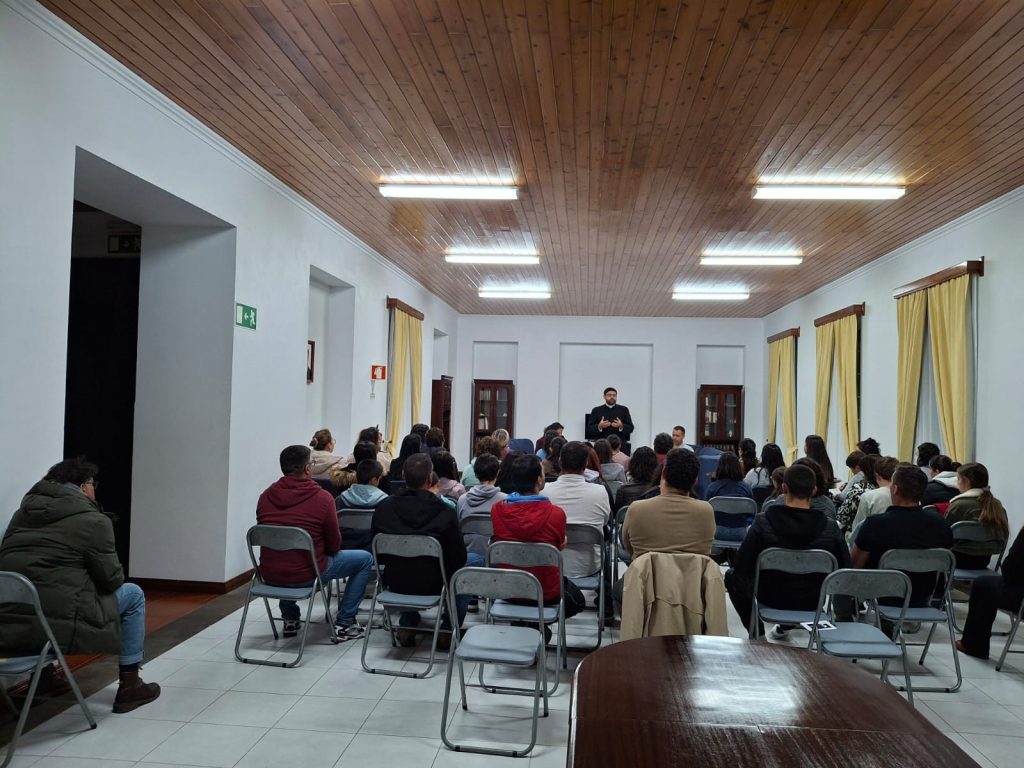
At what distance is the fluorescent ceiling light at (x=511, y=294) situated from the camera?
11.9 m

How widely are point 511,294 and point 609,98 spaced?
308 inches

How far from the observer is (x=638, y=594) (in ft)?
11.0

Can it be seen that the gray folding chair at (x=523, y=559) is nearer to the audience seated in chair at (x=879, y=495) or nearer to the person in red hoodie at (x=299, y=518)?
the person in red hoodie at (x=299, y=518)

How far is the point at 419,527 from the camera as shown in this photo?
13.1 feet

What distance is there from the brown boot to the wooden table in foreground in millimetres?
2449

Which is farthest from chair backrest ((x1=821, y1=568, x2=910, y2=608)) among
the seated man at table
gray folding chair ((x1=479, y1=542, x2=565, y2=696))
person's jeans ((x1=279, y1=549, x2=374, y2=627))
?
person's jeans ((x1=279, y1=549, x2=374, y2=627))

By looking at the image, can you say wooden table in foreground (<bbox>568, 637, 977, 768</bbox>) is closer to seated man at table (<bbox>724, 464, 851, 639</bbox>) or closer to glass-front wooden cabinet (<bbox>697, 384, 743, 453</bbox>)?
seated man at table (<bbox>724, 464, 851, 639</bbox>)

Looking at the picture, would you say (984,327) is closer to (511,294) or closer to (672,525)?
(672,525)

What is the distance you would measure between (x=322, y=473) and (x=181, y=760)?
324 cm

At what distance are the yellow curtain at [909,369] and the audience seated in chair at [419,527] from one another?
5.44 m

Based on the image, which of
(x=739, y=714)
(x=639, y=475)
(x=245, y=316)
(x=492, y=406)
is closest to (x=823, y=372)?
(x=639, y=475)

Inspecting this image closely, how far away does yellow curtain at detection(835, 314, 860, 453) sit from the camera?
30.4 feet

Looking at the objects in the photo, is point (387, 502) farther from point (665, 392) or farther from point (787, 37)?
point (665, 392)

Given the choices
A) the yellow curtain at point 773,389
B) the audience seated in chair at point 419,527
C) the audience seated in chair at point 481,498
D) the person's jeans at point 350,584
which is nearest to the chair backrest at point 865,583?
the audience seated in chair at point 419,527
